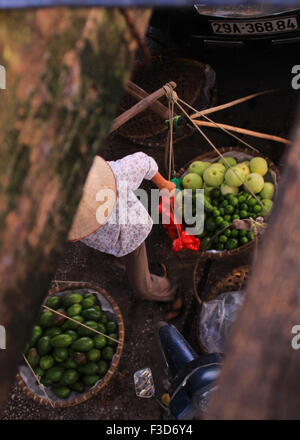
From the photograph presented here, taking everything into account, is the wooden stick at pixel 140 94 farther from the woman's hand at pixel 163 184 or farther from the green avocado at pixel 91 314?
the green avocado at pixel 91 314

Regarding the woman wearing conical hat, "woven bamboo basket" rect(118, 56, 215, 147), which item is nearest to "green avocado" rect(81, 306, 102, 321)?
the woman wearing conical hat

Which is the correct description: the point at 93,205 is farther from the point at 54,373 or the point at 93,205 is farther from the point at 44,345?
the point at 54,373

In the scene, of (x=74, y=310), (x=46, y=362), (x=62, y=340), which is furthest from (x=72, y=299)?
(x=46, y=362)

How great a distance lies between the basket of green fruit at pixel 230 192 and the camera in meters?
2.75

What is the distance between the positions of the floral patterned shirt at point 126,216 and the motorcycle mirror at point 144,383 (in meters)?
0.91

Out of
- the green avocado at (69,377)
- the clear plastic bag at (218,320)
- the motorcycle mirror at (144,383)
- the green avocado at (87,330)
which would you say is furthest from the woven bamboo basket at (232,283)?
the green avocado at (69,377)

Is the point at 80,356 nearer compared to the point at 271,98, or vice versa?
the point at 80,356

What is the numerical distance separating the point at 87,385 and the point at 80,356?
237mm

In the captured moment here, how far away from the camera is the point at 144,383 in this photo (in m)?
2.58

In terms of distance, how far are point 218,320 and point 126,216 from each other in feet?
3.38
